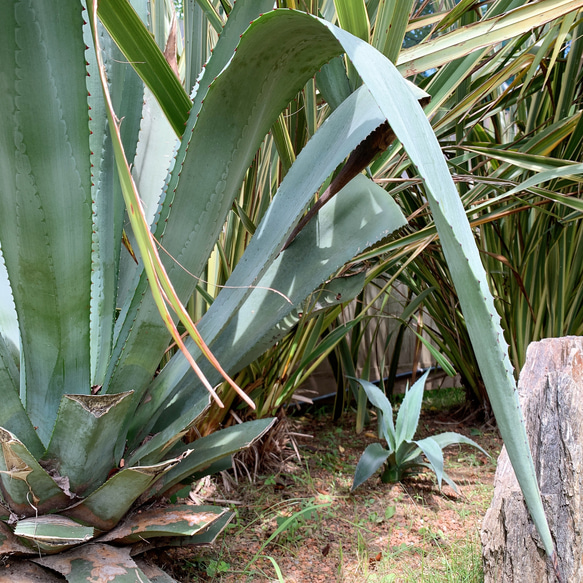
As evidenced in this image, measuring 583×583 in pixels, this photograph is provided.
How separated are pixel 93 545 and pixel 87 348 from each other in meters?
0.23

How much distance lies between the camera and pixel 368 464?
1.06m

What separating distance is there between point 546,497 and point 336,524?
0.43 meters

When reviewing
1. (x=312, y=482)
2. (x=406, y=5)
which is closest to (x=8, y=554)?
(x=312, y=482)

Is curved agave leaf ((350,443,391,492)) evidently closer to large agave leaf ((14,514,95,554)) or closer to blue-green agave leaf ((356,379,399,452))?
blue-green agave leaf ((356,379,399,452))

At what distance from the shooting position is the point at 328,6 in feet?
3.02

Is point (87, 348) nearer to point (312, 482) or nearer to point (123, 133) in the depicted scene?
point (123, 133)

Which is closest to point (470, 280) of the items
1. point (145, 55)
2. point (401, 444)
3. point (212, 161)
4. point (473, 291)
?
point (473, 291)

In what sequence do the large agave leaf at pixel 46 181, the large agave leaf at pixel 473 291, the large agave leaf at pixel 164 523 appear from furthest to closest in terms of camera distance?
the large agave leaf at pixel 164 523
the large agave leaf at pixel 46 181
the large agave leaf at pixel 473 291

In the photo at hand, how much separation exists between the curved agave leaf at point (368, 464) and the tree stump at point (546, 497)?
32 centimetres

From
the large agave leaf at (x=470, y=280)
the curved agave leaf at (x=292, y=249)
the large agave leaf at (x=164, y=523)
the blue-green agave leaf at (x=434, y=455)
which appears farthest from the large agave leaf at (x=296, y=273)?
the blue-green agave leaf at (x=434, y=455)

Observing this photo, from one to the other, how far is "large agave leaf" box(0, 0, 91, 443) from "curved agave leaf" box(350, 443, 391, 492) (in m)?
0.68

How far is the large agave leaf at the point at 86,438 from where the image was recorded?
52 cm

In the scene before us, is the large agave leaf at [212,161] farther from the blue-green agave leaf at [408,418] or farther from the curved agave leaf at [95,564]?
the blue-green agave leaf at [408,418]

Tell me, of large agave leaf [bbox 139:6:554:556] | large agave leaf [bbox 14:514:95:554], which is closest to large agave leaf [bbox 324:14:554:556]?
large agave leaf [bbox 139:6:554:556]
